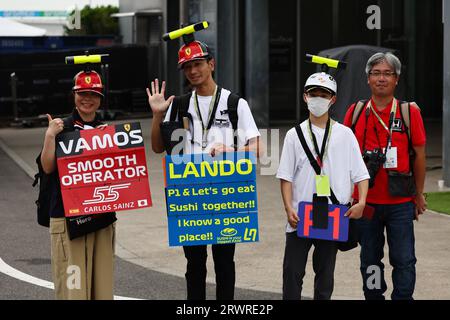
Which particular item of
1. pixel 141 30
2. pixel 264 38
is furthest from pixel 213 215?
pixel 141 30

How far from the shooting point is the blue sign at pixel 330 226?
7.41 meters

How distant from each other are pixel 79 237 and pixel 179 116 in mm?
1103

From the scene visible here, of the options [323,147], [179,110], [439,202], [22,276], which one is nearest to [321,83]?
[323,147]

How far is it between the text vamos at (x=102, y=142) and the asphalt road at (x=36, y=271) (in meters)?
2.48

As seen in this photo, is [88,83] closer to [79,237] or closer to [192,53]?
[192,53]

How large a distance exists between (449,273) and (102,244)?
419cm

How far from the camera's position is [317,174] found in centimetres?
747

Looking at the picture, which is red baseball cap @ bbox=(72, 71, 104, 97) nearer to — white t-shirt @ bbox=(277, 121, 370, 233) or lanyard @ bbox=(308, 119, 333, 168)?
white t-shirt @ bbox=(277, 121, 370, 233)

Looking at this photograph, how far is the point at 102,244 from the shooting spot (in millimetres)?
7230

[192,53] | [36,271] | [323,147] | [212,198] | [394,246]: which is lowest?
[36,271]

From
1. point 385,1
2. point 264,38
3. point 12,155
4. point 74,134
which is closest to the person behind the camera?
point 74,134

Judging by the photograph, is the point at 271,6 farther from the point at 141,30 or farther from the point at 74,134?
the point at 74,134
